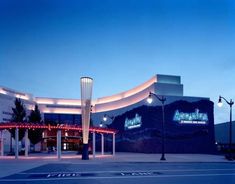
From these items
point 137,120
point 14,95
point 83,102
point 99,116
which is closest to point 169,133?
point 137,120

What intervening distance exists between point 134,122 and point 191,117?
1275 centimetres

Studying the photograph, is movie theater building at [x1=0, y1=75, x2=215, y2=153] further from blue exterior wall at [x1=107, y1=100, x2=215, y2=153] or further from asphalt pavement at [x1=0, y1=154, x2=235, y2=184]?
asphalt pavement at [x1=0, y1=154, x2=235, y2=184]

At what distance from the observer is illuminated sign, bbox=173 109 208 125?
59.6 meters

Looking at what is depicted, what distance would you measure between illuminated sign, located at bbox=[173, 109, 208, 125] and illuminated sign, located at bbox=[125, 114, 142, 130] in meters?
8.11

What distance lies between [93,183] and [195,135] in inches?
1802

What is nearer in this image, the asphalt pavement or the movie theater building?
the asphalt pavement

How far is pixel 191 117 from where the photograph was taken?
59.9 m

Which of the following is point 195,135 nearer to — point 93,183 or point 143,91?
point 143,91

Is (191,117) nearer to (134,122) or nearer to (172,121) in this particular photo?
(172,121)

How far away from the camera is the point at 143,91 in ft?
226

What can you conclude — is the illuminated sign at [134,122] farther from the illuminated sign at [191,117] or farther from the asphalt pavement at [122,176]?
the asphalt pavement at [122,176]

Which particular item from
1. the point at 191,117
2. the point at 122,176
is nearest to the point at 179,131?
the point at 191,117

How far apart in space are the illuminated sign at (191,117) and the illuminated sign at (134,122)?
26.6 ft

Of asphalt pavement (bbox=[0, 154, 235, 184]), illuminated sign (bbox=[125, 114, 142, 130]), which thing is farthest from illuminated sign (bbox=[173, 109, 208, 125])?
asphalt pavement (bbox=[0, 154, 235, 184])
